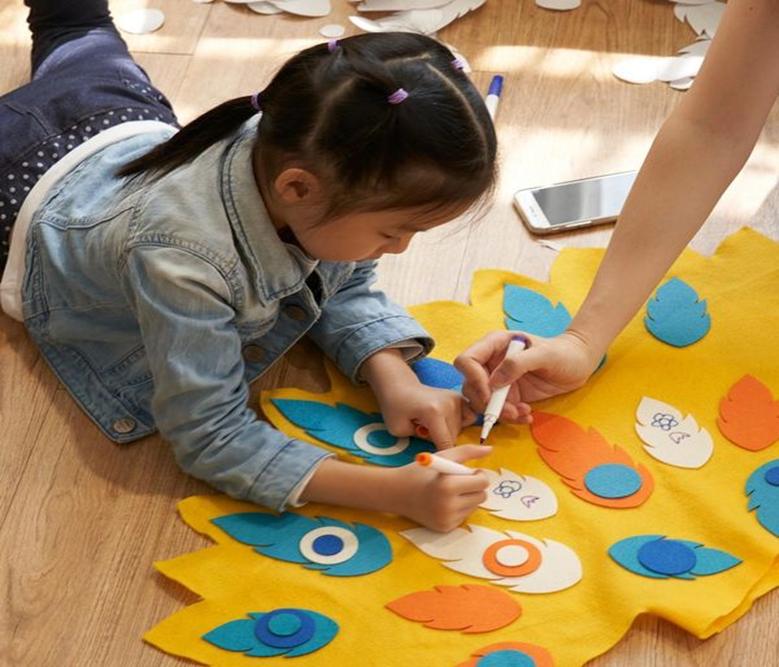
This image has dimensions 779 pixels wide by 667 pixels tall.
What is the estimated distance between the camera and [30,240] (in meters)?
1.29

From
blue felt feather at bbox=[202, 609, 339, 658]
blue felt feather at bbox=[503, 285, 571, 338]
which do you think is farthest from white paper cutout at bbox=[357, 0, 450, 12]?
blue felt feather at bbox=[202, 609, 339, 658]

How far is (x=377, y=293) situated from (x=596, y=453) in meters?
0.30

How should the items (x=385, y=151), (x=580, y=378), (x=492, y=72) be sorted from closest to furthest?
(x=385, y=151) < (x=580, y=378) < (x=492, y=72)

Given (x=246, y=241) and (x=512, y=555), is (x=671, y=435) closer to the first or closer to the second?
(x=512, y=555)

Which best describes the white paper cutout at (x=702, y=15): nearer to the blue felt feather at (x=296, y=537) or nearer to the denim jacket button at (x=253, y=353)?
the denim jacket button at (x=253, y=353)

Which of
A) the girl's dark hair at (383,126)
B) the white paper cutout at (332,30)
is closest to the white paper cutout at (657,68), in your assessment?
the white paper cutout at (332,30)

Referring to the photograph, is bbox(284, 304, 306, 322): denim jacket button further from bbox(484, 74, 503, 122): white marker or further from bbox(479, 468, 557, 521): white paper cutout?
bbox(484, 74, 503, 122): white marker

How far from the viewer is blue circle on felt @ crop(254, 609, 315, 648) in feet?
3.43

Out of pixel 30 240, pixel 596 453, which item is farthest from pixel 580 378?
pixel 30 240

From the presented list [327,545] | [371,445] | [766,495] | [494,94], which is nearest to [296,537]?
[327,545]

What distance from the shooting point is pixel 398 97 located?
0.98m

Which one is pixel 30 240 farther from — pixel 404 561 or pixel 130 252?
pixel 404 561

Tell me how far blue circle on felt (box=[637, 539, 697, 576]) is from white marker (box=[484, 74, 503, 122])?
27.6 inches

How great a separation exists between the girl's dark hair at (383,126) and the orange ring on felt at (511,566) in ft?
1.04
